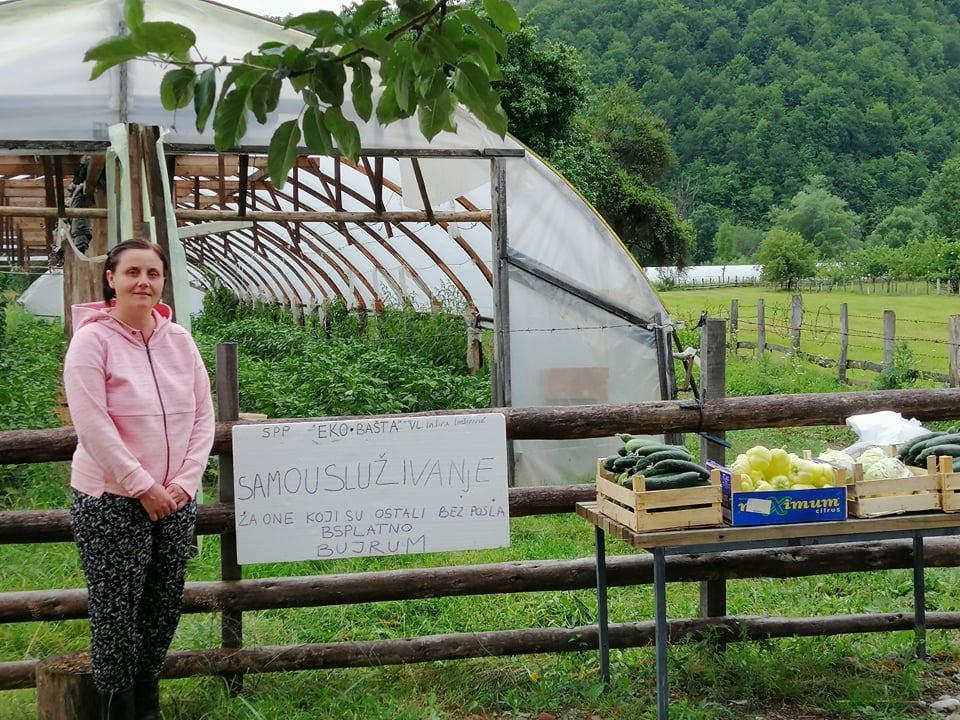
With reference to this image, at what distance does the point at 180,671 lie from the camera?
421 centimetres

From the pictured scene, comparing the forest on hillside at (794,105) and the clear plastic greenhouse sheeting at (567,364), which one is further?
the forest on hillside at (794,105)

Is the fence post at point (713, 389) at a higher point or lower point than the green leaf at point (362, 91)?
lower

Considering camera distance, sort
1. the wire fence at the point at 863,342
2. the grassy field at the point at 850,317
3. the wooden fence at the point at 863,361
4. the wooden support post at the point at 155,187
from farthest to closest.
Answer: the grassy field at the point at 850,317, the wire fence at the point at 863,342, the wooden fence at the point at 863,361, the wooden support post at the point at 155,187

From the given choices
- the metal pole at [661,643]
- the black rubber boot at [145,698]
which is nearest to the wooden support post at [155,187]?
the black rubber boot at [145,698]

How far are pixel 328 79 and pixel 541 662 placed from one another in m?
3.30

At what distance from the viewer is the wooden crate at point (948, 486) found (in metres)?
3.74

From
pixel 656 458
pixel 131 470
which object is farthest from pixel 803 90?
pixel 131 470

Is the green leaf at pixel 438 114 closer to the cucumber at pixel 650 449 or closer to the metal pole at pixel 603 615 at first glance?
the cucumber at pixel 650 449

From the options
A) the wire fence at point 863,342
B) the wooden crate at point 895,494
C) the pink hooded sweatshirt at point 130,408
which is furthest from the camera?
the wire fence at point 863,342

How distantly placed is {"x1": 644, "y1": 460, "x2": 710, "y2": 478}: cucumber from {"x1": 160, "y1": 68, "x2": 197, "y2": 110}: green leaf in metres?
2.27

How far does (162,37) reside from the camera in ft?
5.67

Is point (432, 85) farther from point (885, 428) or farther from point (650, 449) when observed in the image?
point (885, 428)

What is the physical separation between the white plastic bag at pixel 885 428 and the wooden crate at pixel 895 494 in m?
0.44

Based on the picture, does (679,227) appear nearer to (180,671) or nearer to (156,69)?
(156,69)
